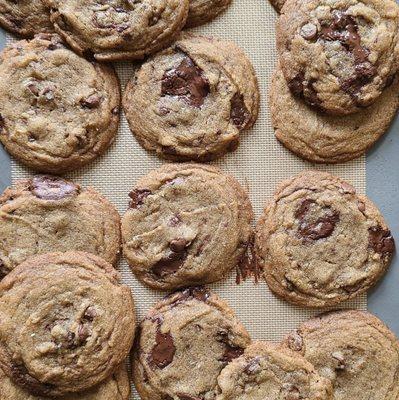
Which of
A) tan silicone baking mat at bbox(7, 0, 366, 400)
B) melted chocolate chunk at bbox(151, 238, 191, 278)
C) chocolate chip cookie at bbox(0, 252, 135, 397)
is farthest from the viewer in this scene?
tan silicone baking mat at bbox(7, 0, 366, 400)

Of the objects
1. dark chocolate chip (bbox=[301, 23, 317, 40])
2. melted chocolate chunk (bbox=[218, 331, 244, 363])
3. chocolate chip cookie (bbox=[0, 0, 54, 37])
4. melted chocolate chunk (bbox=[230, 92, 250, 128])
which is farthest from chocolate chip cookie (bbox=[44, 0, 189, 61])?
melted chocolate chunk (bbox=[218, 331, 244, 363])

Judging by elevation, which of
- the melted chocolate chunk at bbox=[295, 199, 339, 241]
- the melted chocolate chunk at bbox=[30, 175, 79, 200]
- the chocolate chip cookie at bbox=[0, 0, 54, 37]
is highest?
the chocolate chip cookie at bbox=[0, 0, 54, 37]

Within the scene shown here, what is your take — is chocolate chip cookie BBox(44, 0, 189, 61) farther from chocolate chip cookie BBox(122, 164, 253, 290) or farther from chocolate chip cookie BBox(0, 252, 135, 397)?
chocolate chip cookie BBox(0, 252, 135, 397)

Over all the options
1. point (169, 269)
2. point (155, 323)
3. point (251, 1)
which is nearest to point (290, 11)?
point (251, 1)

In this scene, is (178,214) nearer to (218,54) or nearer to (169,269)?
(169,269)

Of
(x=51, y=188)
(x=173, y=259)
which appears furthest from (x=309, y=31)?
(x=51, y=188)

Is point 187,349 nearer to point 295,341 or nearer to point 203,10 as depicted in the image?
point 295,341

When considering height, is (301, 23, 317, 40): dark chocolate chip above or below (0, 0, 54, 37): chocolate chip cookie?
above
